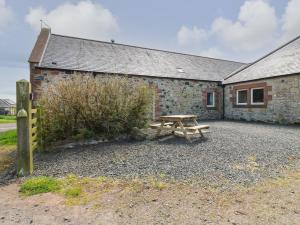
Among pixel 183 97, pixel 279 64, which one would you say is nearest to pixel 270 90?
pixel 279 64

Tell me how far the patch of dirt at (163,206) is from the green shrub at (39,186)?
5.6 inches

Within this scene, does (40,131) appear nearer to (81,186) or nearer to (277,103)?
(81,186)

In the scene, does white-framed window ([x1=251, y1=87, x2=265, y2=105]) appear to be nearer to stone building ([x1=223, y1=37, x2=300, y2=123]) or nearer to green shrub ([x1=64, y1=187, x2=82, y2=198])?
stone building ([x1=223, y1=37, x2=300, y2=123])

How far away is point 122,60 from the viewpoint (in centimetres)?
1515

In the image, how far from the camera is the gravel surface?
13.5 ft

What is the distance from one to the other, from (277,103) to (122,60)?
403 inches

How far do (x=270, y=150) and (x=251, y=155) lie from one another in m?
0.83

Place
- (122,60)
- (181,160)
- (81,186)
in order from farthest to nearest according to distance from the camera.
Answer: (122,60)
(181,160)
(81,186)

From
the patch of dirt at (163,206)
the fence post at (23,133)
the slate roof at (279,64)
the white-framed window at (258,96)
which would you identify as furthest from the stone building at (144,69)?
the patch of dirt at (163,206)

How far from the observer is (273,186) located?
138 inches

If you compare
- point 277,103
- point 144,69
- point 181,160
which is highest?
point 144,69

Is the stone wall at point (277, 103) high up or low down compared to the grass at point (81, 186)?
up

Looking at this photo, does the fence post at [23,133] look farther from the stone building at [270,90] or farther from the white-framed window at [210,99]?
the white-framed window at [210,99]

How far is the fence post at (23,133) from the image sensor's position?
168 inches
